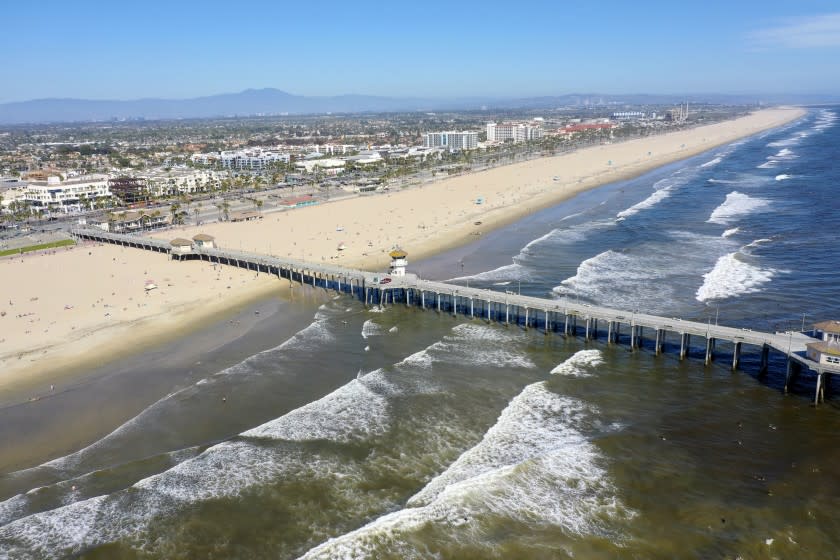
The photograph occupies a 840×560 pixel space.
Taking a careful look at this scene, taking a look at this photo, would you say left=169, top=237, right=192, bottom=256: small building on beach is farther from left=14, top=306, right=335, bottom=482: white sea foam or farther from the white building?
the white building

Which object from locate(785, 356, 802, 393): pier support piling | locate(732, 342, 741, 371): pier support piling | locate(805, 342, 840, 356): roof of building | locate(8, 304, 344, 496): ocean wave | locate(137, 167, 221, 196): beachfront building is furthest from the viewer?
locate(137, 167, 221, 196): beachfront building

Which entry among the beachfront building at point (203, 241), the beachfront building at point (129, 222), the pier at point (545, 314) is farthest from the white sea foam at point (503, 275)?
the beachfront building at point (129, 222)

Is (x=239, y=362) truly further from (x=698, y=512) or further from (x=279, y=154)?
(x=279, y=154)

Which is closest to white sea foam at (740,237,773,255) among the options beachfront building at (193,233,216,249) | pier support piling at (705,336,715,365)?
pier support piling at (705,336,715,365)

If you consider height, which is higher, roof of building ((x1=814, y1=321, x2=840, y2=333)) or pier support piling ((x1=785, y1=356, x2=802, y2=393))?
roof of building ((x1=814, y1=321, x2=840, y2=333))

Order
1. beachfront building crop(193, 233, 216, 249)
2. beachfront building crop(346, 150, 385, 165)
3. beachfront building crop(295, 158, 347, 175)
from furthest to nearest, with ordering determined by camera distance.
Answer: beachfront building crop(346, 150, 385, 165)
beachfront building crop(295, 158, 347, 175)
beachfront building crop(193, 233, 216, 249)

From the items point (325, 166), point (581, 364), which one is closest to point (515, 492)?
point (581, 364)
